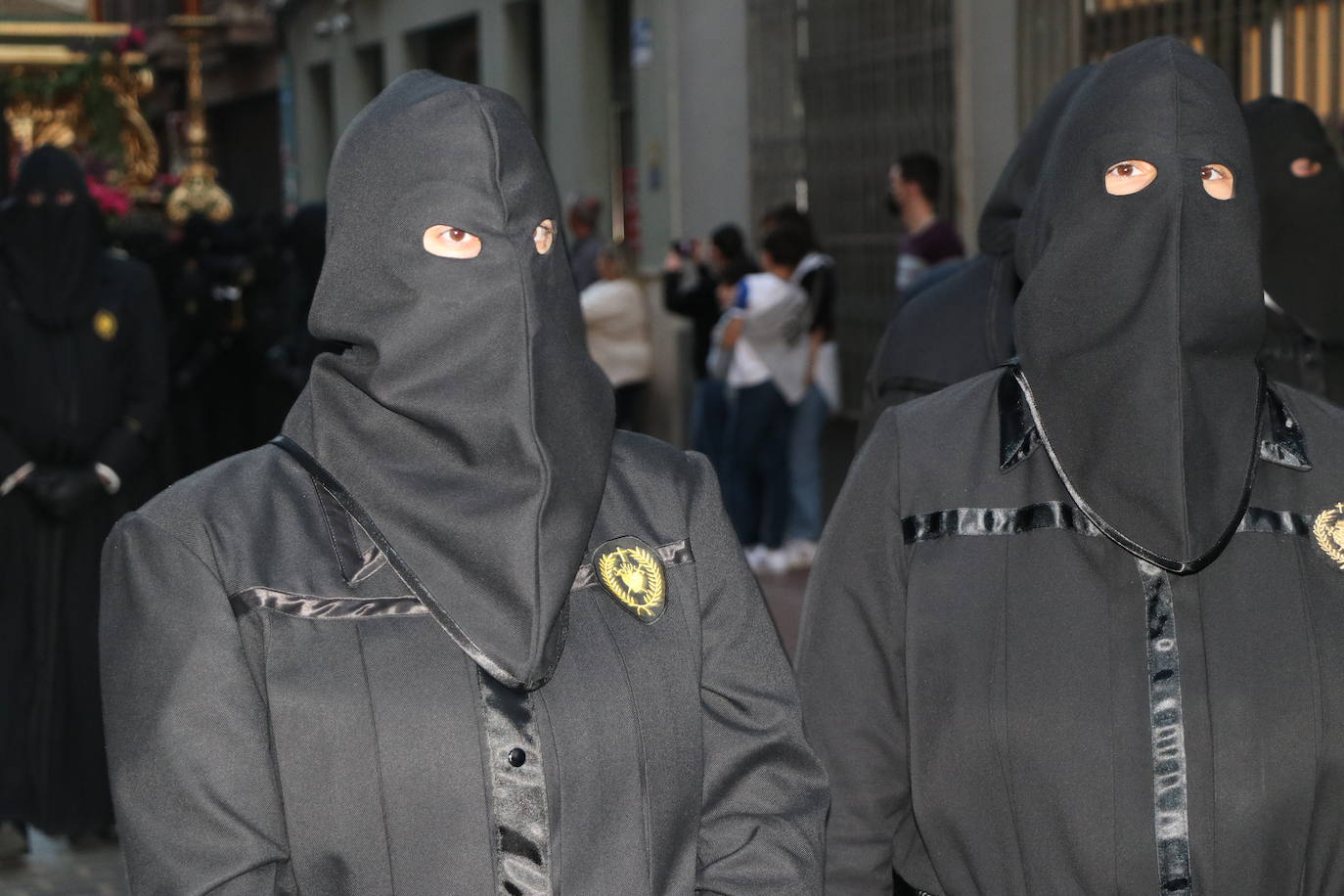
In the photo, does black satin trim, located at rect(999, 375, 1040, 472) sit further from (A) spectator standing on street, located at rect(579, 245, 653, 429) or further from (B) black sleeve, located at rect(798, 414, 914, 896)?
(A) spectator standing on street, located at rect(579, 245, 653, 429)

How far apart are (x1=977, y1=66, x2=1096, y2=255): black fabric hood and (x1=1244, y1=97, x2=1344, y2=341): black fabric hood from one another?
1.52 meters

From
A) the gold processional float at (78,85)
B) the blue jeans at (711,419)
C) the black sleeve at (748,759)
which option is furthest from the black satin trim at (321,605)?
the blue jeans at (711,419)

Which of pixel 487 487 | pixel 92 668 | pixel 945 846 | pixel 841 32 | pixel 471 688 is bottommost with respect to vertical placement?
pixel 92 668

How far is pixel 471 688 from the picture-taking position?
241 centimetres

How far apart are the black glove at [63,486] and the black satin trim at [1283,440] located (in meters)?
4.48

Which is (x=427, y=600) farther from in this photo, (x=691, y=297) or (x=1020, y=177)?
(x=691, y=297)

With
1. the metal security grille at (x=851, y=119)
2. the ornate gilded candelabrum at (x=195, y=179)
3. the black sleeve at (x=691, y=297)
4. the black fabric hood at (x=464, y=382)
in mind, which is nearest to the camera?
the black fabric hood at (x=464, y=382)

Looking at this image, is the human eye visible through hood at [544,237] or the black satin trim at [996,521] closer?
the human eye visible through hood at [544,237]

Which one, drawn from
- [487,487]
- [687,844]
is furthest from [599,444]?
[687,844]

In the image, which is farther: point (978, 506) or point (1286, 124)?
point (1286, 124)

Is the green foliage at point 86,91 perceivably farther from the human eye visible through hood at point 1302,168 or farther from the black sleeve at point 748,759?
the black sleeve at point 748,759

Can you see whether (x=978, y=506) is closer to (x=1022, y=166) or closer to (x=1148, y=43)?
(x=1148, y=43)

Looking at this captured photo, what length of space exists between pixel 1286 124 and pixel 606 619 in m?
3.56

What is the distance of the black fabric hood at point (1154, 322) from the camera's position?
8.89 ft
